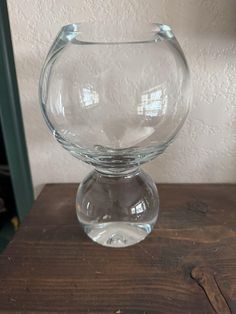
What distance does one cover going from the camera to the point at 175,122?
490mm

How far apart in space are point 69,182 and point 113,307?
0.33 m

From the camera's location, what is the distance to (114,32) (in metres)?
0.53

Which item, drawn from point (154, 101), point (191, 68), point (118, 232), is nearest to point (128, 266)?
point (118, 232)

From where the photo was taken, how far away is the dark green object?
A: 0.61 metres

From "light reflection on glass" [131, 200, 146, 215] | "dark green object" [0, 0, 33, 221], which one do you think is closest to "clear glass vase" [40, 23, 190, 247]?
"light reflection on glass" [131, 200, 146, 215]

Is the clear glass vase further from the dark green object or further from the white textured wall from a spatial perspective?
the dark green object

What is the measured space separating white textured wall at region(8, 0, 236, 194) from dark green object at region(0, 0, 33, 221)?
2 centimetres

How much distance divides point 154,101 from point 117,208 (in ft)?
0.54

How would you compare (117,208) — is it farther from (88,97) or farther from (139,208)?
(88,97)

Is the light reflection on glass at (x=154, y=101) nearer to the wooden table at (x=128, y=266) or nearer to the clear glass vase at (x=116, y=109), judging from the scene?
the clear glass vase at (x=116, y=109)

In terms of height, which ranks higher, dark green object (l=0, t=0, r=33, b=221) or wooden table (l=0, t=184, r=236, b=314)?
dark green object (l=0, t=0, r=33, b=221)

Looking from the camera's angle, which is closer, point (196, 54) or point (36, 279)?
point (36, 279)

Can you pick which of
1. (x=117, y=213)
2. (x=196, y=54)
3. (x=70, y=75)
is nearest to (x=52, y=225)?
(x=117, y=213)

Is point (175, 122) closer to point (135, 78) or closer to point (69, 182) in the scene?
point (135, 78)
